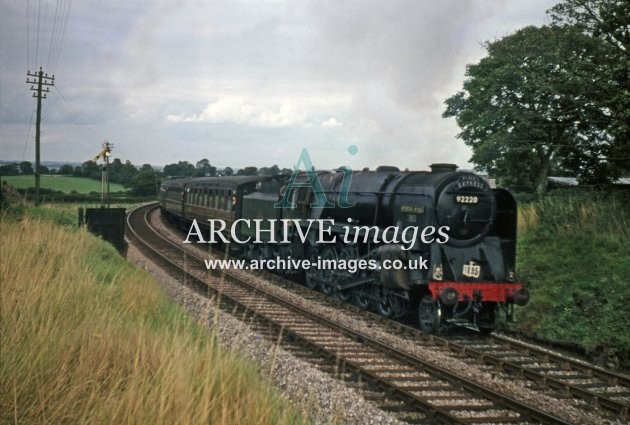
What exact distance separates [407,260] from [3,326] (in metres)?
6.78

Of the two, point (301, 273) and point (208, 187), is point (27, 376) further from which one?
point (208, 187)

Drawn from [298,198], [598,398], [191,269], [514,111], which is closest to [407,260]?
[598,398]

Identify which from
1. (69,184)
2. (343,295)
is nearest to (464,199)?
(343,295)

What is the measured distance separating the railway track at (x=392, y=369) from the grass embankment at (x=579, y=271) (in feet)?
7.15

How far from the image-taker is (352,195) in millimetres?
12484

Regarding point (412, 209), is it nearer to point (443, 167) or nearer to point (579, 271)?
point (443, 167)

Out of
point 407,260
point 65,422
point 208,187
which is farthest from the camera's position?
point 208,187

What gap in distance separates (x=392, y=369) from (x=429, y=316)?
263cm

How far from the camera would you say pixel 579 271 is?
11344 millimetres

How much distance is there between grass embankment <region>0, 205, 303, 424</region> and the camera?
12.5 ft

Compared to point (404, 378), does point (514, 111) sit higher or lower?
higher

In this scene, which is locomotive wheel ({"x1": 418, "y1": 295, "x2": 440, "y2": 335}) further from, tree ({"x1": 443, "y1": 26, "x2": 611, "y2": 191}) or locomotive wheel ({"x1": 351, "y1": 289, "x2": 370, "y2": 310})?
tree ({"x1": 443, "y1": 26, "x2": 611, "y2": 191})

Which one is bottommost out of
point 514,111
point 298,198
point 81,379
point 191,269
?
point 191,269

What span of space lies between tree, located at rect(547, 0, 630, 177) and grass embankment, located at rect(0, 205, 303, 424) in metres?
11.0
